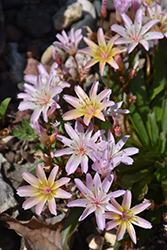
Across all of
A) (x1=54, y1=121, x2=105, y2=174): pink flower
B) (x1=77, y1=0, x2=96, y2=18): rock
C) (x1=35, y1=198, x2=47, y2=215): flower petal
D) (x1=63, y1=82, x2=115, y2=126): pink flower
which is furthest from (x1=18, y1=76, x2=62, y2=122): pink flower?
(x1=77, y1=0, x2=96, y2=18): rock

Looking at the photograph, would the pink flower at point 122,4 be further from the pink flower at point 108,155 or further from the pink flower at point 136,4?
the pink flower at point 108,155

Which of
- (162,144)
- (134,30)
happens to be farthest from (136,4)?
(162,144)


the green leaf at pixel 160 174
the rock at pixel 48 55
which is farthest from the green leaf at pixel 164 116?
the rock at pixel 48 55

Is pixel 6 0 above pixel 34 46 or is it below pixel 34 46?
above

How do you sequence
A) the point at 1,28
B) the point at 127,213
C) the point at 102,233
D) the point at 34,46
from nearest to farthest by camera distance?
the point at 127,213, the point at 102,233, the point at 1,28, the point at 34,46

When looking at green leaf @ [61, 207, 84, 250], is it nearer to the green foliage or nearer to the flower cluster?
the flower cluster

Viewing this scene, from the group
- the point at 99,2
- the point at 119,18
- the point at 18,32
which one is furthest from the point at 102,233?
the point at 99,2

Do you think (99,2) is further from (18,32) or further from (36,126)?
(36,126)

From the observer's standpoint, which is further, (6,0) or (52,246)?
(6,0)
